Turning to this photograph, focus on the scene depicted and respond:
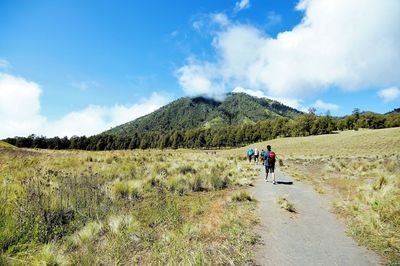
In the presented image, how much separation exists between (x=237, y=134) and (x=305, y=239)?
117 meters

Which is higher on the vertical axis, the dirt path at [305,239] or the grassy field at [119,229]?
the grassy field at [119,229]

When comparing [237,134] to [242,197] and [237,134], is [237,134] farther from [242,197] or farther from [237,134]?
[242,197]

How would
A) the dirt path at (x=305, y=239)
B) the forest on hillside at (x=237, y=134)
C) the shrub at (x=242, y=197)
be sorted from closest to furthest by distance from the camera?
the dirt path at (x=305, y=239) → the shrub at (x=242, y=197) → the forest on hillside at (x=237, y=134)

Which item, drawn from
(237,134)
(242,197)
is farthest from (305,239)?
(237,134)

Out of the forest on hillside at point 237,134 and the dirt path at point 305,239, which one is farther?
the forest on hillside at point 237,134

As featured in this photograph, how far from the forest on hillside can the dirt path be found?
10527cm

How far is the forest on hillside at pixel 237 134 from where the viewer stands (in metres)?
108

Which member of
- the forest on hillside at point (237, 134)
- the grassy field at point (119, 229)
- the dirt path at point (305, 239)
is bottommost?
the dirt path at point (305, 239)

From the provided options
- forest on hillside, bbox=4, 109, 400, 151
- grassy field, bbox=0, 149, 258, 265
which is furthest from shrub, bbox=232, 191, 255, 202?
forest on hillside, bbox=4, 109, 400, 151

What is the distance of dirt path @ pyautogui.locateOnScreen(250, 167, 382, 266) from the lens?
5.94 meters

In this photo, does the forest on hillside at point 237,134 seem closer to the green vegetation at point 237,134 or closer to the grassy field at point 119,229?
the green vegetation at point 237,134

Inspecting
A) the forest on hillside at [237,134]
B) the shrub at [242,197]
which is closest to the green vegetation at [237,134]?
the forest on hillside at [237,134]

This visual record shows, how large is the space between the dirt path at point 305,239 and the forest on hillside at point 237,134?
105 metres

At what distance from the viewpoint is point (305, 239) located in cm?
716
